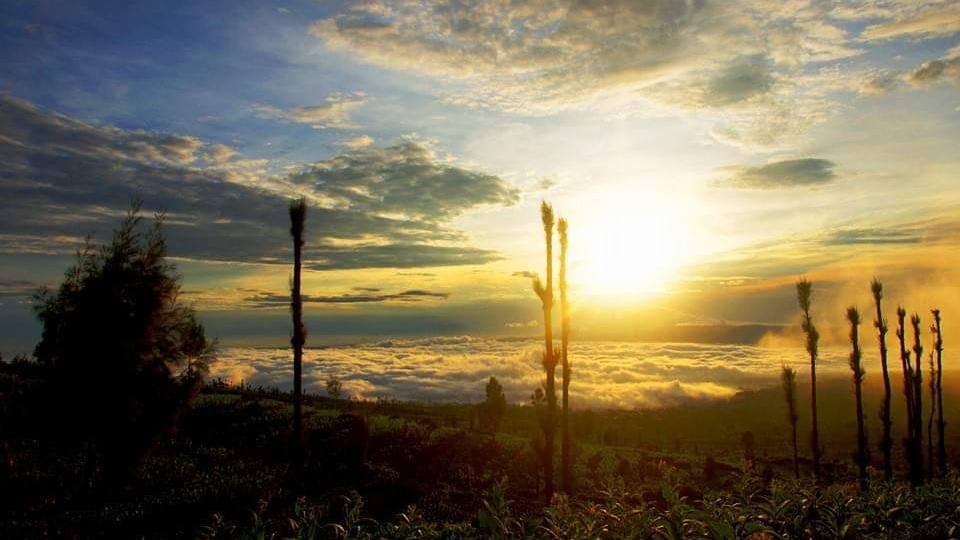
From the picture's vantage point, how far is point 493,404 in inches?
2475

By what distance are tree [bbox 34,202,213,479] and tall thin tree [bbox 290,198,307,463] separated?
6334 millimetres

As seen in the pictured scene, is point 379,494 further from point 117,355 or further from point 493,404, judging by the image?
point 493,404

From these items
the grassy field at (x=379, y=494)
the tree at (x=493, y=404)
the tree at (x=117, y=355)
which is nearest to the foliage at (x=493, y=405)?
the tree at (x=493, y=404)

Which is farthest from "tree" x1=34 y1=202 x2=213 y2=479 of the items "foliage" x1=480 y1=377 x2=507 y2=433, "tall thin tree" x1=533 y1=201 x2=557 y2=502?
"foliage" x1=480 y1=377 x2=507 y2=433

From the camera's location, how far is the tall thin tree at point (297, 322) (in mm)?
25219

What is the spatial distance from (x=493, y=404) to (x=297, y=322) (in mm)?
40126

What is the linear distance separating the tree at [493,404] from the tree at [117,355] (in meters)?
44.7

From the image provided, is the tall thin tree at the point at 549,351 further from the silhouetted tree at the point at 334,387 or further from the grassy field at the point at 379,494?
the silhouetted tree at the point at 334,387

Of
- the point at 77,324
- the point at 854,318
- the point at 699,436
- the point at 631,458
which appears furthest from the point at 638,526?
the point at 699,436

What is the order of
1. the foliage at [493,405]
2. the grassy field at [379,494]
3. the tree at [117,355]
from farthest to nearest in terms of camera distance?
the foliage at [493,405], the tree at [117,355], the grassy field at [379,494]

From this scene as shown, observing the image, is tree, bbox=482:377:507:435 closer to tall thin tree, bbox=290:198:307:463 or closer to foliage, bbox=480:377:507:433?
foliage, bbox=480:377:507:433

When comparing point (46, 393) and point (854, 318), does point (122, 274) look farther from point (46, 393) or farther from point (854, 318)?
point (854, 318)

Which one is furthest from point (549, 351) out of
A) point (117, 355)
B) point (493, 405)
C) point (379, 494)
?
point (493, 405)

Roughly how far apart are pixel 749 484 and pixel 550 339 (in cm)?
1431
